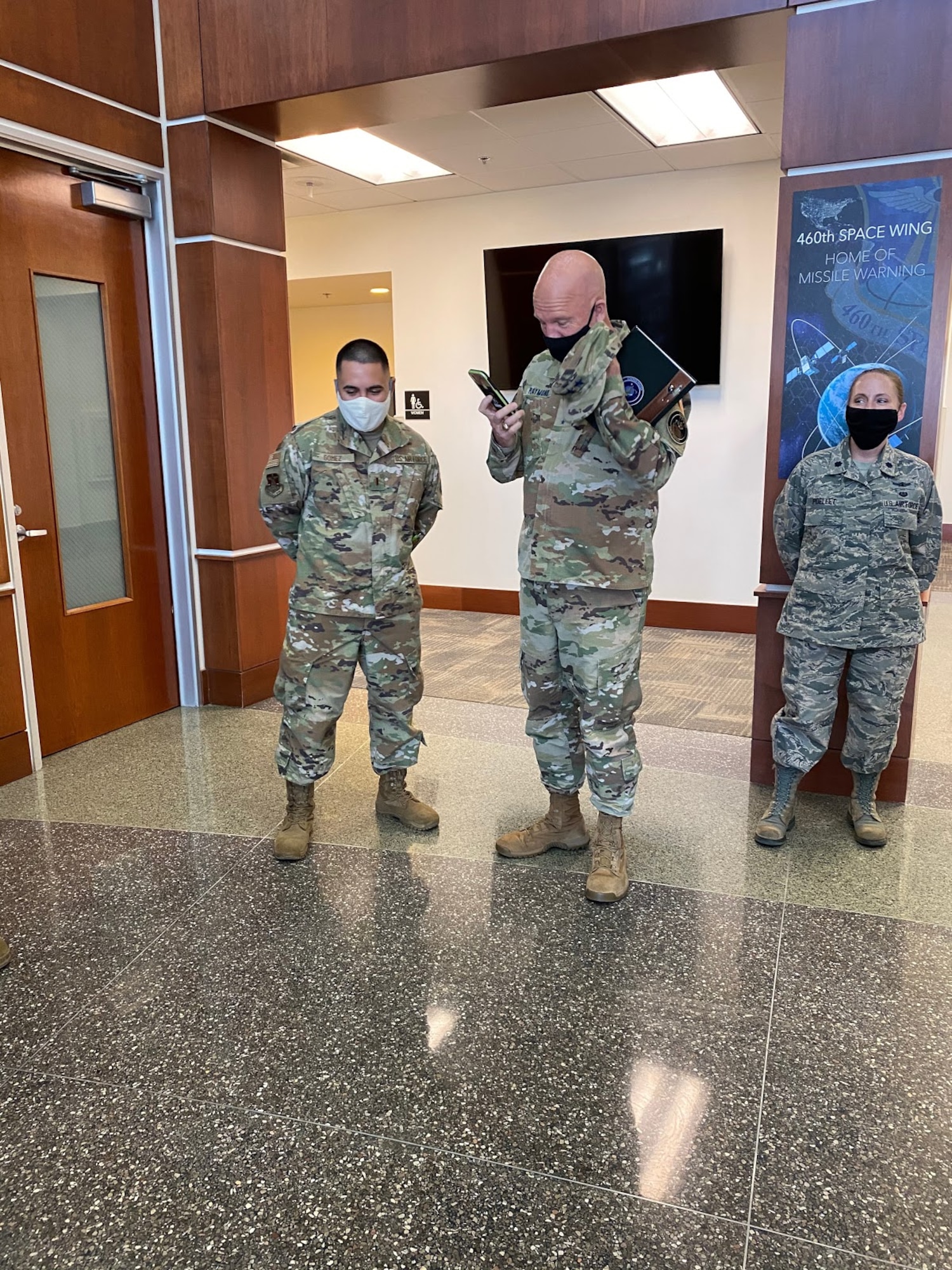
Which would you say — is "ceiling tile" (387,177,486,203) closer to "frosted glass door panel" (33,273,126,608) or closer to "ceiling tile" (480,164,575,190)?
"ceiling tile" (480,164,575,190)

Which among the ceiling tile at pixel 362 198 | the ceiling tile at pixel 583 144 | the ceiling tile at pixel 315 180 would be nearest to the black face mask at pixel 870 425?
the ceiling tile at pixel 583 144

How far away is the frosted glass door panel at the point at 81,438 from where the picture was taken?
390cm

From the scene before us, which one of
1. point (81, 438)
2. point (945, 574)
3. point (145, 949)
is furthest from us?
point (945, 574)

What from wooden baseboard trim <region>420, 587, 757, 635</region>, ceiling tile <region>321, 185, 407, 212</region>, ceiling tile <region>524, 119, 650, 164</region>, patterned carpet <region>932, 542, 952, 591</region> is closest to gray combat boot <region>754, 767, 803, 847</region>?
wooden baseboard trim <region>420, 587, 757, 635</region>

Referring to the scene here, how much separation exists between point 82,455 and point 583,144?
3.16 metres

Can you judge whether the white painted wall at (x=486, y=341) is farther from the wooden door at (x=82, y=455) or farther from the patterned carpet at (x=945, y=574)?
the wooden door at (x=82, y=455)

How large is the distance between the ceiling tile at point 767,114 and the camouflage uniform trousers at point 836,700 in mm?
2858

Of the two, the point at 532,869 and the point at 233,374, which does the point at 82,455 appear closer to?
the point at 233,374

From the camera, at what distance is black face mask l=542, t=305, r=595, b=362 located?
252 centimetres

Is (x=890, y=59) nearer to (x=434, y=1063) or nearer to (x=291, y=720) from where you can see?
(x=291, y=720)

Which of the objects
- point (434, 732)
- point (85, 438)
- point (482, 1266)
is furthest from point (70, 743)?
point (482, 1266)

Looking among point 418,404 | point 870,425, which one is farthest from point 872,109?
point 418,404

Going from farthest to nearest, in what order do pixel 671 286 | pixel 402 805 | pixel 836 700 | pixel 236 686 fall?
pixel 671 286
pixel 236 686
pixel 402 805
pixel 836 700

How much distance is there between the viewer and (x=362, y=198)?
249 inches
